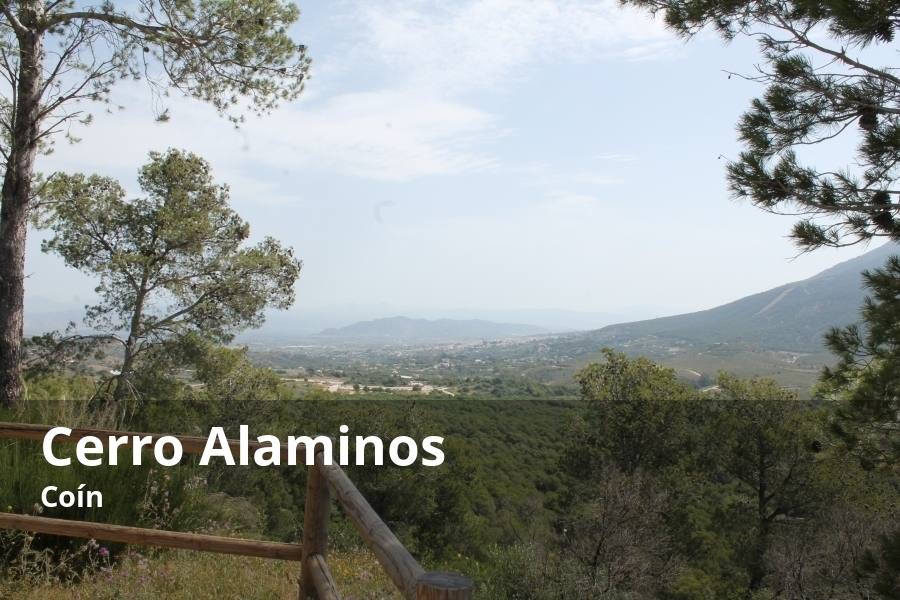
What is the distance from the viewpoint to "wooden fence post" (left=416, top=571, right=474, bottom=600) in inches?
42.7

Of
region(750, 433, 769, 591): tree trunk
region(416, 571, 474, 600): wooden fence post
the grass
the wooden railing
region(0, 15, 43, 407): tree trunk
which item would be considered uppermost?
region(0, 15, 43, 407): tree trunk

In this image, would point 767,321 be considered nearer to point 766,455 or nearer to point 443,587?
point 766,455

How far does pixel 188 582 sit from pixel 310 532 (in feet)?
3.87

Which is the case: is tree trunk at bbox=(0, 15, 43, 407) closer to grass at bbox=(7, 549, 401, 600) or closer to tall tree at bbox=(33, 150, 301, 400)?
grass at bbox=(7, 549, 401, 600)

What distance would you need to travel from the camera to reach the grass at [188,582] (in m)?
3.00

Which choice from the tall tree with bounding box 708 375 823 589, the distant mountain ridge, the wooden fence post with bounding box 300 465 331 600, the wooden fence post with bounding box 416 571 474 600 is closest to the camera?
the wooden fence post with bounding box 416 571 474 600

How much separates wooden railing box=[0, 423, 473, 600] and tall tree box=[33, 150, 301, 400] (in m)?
9.58

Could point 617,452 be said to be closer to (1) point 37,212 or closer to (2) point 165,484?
(1) point 37,212

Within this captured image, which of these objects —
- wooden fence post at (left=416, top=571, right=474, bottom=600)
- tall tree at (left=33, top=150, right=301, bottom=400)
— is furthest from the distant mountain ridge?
wooden fence post at (left=416, top=571, right=474, bottom=600)

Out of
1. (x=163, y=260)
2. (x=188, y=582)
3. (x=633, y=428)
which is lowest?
(x=633, y=428)

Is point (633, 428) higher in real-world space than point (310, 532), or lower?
lower

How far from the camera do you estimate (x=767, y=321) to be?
109000 mm

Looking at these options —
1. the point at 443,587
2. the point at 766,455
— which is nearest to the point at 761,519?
the point at 766,455

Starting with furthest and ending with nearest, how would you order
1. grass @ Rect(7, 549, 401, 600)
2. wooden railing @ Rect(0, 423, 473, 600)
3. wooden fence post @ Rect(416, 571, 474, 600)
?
1. grass @ Rect(7, 549, 401, 600)
2. wooden railing @ Rect(0, 423, 473, 600)
3. wooden fence post @ Rect(416, 571, 474, 600)
